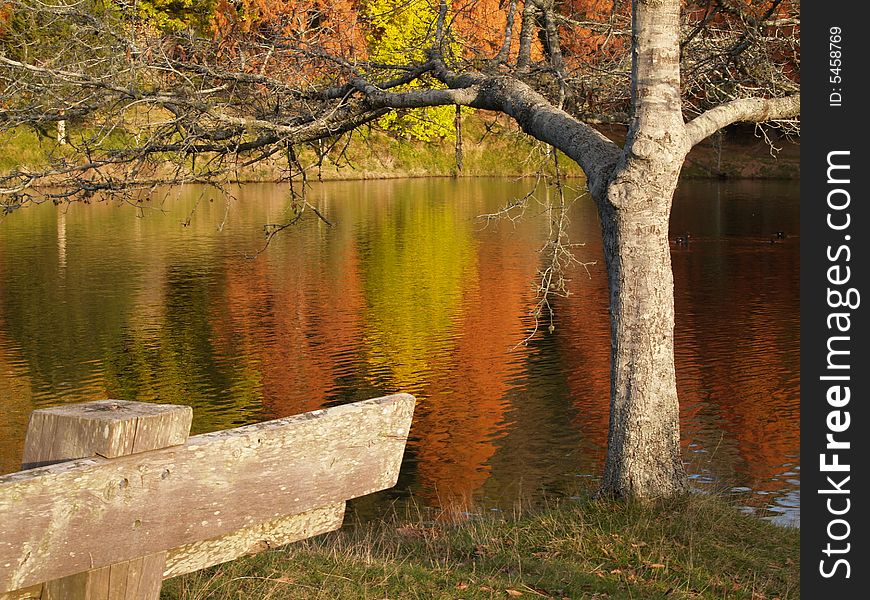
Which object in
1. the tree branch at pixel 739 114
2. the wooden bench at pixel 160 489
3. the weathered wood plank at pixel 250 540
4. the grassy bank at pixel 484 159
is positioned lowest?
the weathered wood plank at pixel 250 540

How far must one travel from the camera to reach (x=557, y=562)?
7.39 meters

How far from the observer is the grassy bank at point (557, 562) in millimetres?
→ 6309

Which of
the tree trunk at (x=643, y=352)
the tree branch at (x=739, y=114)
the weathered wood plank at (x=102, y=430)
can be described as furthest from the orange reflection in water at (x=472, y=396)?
the weathered wood plank at (x=102, y=430)

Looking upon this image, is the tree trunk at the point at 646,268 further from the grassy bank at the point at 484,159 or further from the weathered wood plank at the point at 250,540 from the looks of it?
the grassy bank at the point at 484,159

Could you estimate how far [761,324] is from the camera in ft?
78.4

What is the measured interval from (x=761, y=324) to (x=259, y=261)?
1535 cm

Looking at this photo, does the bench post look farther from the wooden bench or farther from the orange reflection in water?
the orange reflection in water

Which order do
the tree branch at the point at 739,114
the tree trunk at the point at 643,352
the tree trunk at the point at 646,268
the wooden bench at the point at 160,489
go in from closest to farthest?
1. the wooden bench at the point at 160,489
2. the tree trunk at the point at 646,268
3. the tree trunk at the point at 643,352
4. the tree branch at the point at 739,114

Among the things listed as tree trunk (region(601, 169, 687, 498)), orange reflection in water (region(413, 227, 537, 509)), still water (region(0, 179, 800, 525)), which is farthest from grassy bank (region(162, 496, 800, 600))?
orange reflection in water (region(413, 227, 537, 509))

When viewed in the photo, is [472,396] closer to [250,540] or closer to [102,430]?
[250,540]

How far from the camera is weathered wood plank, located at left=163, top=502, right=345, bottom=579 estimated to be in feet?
12.9

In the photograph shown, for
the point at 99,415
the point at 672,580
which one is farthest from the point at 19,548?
the point at 672,580

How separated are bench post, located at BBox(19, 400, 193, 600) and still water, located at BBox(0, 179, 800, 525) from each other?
18.7ft

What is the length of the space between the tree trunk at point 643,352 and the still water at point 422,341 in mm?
3258
